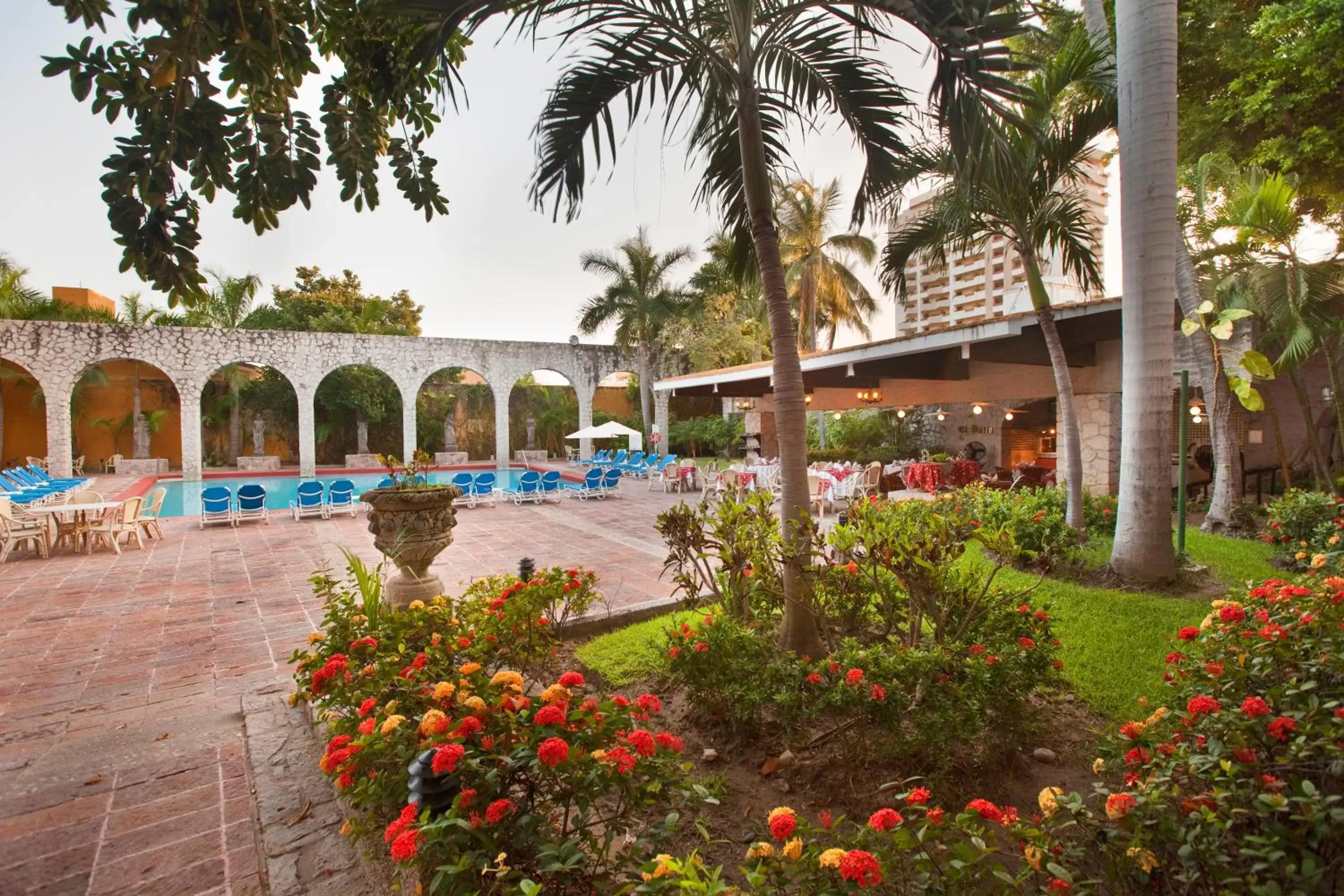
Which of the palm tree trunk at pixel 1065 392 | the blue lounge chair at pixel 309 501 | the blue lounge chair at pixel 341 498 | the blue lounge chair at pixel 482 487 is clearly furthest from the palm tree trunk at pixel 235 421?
the palm tree trunk at pixel 1065 392

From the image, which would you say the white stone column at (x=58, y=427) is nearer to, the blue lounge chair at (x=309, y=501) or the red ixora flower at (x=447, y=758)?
the blue lounge chair at (x=309, y=501)

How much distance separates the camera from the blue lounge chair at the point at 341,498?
1153cm

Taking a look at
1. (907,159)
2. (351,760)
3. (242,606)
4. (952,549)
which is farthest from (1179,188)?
(242,606)

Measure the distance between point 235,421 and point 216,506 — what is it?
1422cm

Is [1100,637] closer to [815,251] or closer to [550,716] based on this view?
[550,716]

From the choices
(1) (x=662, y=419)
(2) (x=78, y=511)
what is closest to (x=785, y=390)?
(2) (x=78, y=511)

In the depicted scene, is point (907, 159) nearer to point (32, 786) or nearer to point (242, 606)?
point (32, 786)

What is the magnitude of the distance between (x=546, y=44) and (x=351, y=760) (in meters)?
3.21

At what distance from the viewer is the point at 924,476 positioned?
12531 millimetres

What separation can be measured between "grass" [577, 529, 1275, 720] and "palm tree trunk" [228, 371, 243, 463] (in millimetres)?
22240

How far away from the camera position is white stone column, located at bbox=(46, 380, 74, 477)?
633 inches

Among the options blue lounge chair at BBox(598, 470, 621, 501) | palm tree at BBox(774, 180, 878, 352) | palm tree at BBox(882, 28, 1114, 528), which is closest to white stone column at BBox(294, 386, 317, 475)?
blue lounge chair at BBox(598, 470, 621, 501)

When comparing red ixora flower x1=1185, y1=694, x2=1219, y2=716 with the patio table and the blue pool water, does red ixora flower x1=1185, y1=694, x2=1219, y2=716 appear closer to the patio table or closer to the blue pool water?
the patio table

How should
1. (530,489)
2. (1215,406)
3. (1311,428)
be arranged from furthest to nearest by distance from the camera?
(530,489) < (1311,428) < (1215,406)
